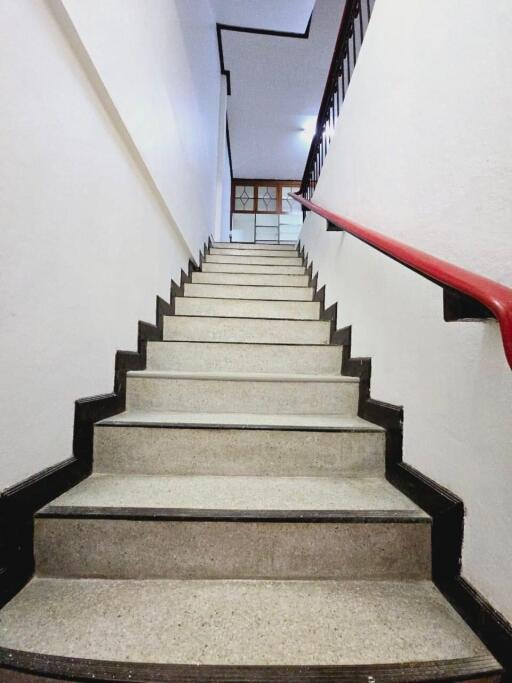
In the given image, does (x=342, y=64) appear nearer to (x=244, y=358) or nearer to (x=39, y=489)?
(x=244, y=358)

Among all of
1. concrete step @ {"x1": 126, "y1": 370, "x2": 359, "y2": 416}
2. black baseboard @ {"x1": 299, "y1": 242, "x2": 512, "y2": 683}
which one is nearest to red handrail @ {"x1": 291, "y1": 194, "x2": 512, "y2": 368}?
black baseboard @ {"x1": 299, "y1": 242, "x2": 512, "y2": 683}

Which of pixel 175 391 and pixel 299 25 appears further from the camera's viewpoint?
pixel 299 25

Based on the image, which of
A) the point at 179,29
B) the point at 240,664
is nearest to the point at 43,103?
the point at 240,664

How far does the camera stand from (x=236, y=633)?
0.67 m

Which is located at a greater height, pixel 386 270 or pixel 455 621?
pixel 386 270

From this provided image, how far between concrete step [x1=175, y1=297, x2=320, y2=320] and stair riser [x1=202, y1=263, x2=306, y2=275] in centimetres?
81

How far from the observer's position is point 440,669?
2.04 feet

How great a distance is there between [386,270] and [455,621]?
1069 millimetres

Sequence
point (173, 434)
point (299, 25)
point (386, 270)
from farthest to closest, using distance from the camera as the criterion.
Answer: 1. point (299, 25)
2. point (386, 270)
3. point (173, 434)

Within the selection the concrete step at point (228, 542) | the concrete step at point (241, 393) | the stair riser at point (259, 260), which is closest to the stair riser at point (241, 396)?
the concrete step at point (241, 393)

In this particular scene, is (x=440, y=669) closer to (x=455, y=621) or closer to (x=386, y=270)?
(x=455, y=621)

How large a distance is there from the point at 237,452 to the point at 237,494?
18cm

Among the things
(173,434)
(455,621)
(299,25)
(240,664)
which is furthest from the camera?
(299,25)

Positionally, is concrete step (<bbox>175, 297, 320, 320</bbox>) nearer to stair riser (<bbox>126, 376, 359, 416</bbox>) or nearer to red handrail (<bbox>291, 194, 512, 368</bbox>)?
stair riser (<bbox>126, 376, 359, 416</bbox>)
